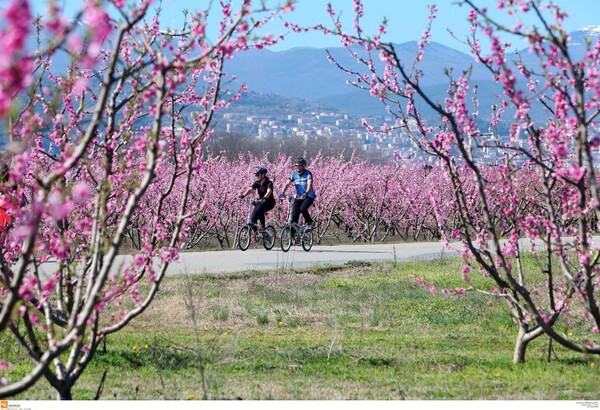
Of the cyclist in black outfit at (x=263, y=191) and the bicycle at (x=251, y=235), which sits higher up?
the cyclist in black outfit at (x=263, y=191)

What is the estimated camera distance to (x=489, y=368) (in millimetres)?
7805

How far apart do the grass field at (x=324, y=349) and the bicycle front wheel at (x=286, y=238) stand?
5.01m

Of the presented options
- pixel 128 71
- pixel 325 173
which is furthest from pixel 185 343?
pixel 325 173

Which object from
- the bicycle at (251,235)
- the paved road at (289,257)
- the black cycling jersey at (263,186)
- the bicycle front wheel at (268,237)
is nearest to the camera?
the paved road at (289,257)

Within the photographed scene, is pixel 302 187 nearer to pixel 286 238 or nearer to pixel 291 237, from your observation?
pixel 291 237

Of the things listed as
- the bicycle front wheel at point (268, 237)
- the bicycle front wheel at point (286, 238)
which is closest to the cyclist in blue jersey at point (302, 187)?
the bicycle front wheel at point (286, 238)

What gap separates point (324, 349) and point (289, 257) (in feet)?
34.0

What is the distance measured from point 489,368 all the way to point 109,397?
3.38 m

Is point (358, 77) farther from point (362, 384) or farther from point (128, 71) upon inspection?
point (128, 71)

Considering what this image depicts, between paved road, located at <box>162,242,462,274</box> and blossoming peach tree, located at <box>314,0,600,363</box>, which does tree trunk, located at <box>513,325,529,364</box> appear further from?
paved road, located at <box>162,242,462,274</box>

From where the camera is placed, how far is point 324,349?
865 centimetres

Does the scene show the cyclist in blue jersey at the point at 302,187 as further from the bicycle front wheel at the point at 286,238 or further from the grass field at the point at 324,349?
the grass field at the point at 324,349

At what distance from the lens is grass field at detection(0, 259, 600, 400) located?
6.79 m

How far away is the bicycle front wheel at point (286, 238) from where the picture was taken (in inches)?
794
